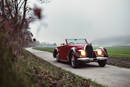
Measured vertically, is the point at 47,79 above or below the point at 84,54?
below

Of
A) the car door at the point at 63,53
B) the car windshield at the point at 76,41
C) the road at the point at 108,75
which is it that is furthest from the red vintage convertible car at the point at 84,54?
the road at the point at 108,75

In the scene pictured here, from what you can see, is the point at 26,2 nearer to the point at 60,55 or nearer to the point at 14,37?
the point at 60,55

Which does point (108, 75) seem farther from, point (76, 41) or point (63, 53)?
point (63, 53)

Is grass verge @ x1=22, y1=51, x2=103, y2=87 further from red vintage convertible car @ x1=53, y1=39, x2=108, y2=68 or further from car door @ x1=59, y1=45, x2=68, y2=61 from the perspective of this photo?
car door @ x1=59, y1=45, x2=68, y2=61

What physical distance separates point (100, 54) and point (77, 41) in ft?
6.70

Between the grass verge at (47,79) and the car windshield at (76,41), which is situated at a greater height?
the car windshield at (76,41)

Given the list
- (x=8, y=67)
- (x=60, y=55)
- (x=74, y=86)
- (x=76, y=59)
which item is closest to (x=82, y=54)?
(x=76, y=59)

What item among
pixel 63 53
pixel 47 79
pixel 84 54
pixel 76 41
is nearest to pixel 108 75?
pixel 84 54

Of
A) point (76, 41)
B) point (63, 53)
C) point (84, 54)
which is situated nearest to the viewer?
point (84, 54)

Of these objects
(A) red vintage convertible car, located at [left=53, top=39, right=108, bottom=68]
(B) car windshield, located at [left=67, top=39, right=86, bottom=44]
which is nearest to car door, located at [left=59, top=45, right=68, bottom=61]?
(A) red vintage convertible car, located at [left=53, top=39, right=108, bottom=68]

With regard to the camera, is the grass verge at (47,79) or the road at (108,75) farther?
the road at (108,75)

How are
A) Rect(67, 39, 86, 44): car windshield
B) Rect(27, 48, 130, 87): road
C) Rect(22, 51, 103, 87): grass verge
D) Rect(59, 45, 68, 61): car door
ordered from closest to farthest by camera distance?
Rect(22, 51, 103, 87): grass verge, Rect(27, 48, 130, 87): road, Rect(59, 45, 68, 61): car door, Rect(67, 39, 86, 44): car windshield

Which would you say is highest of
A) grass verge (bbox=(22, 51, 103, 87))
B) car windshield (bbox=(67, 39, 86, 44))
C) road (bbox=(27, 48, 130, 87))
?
car windshield (bbox=(67, 39, 86, 44))

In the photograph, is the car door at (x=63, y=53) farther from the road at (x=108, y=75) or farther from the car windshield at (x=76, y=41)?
the road at (x=108, y=75)
